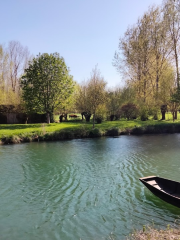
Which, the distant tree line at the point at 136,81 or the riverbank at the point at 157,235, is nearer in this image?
the riverbank at the point at 157,235

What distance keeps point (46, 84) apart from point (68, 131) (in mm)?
10113

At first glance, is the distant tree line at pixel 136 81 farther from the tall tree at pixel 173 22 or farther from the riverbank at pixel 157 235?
the riverbank at pixel 157 235

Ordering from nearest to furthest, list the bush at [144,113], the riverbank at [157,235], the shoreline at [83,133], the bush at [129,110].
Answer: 1. the riverbank at [157,235]
2. the shoreline at [83,133]
3. the bush at [144,113]
4. the bush at [129,110]

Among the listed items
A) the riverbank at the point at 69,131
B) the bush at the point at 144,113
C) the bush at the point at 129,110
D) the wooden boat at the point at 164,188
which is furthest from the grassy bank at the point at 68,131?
the wooden boat at the point at 164,188

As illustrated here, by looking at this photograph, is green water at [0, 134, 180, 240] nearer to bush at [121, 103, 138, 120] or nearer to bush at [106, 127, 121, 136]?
bush at [106, 127, 121, 136]

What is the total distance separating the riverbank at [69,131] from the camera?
26747mm

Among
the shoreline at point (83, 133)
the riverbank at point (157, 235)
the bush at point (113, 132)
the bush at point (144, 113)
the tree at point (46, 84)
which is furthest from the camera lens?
the bush at point (144, 113)

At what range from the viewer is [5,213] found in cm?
878

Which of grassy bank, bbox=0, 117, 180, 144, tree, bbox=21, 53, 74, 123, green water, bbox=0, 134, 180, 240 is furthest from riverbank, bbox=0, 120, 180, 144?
green water, bbox=0, 134, 180, 240

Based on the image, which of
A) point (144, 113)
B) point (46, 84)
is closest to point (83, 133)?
point (46, 84)

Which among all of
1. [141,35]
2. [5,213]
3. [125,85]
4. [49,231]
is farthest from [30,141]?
[141,35]

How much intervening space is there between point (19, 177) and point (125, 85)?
37430 mm

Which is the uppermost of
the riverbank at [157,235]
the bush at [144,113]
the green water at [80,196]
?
the bush at [144,113]

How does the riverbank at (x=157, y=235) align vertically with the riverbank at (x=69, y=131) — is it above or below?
below
